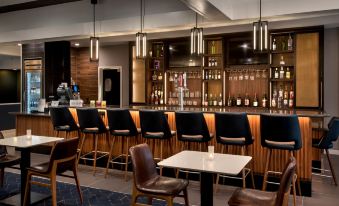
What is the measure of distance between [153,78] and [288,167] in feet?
21.0

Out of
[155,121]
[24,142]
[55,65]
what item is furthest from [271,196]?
[55,65]

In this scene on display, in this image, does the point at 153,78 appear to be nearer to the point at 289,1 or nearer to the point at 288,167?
the point at 289,1

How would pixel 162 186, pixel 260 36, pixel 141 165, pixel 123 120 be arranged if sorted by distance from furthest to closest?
pixel 123 120
pixel 260 36
pixel 141 165
pixel 162 186

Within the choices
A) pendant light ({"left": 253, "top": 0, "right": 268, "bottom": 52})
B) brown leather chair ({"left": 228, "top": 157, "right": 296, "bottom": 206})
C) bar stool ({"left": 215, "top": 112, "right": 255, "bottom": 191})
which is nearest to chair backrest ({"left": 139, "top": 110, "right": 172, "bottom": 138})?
bar stool ({"left": 215, "top": 112, "right": 255, "bottom": 191})

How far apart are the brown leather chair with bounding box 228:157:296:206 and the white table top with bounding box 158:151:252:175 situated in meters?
0.29

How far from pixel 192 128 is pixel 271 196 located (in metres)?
1.81

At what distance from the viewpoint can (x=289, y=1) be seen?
207 inches

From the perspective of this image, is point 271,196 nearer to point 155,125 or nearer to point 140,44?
point 155,125

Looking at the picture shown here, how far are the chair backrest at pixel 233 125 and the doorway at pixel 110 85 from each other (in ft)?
19.6

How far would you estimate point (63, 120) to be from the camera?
5.65 meters

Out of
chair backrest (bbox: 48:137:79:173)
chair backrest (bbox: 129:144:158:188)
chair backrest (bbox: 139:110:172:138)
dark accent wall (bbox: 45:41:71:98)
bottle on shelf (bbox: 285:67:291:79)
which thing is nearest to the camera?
chair backrest (bbox: 129:144:158:188)

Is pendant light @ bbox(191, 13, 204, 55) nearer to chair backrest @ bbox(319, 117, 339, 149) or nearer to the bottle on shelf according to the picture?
chair backrest @ bbox(319, 117, 339, 149)

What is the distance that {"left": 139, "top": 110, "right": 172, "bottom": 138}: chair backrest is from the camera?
185 inches

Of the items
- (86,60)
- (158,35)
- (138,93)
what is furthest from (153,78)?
(86,60)
